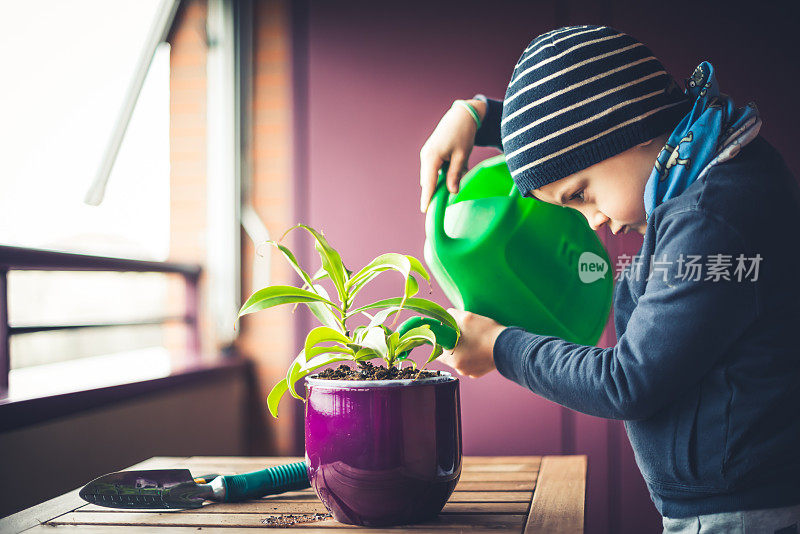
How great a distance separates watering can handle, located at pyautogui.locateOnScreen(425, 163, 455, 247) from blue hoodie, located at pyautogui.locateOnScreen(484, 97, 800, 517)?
0.23 m

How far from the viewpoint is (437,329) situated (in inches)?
34.2

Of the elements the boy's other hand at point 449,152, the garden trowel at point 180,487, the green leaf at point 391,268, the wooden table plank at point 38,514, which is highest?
the boy's other hand at point 449,152

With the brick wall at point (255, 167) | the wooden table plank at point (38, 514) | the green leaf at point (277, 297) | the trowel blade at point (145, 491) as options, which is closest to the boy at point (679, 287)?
the green leaf at point (277, 297)

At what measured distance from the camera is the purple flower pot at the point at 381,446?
0.74 meters

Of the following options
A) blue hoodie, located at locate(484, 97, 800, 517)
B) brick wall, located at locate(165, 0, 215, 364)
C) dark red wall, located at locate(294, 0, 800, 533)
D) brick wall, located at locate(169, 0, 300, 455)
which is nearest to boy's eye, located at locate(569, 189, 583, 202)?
blue hoodie, located at locate(484, 97, 800, 517)

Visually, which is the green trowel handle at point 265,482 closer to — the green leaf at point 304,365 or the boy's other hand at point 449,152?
the green leaf at point 304,365

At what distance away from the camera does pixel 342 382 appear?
75 centimetres

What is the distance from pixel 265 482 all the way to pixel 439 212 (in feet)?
1.43

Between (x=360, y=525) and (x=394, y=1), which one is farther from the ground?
(x=394, y=1)

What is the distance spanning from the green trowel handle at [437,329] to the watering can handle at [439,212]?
0.39 feet

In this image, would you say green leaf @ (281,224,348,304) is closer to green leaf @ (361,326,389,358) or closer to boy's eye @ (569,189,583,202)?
green leaf @ (361,326,389,358)

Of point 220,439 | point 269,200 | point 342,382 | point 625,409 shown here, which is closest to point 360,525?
point 342,382

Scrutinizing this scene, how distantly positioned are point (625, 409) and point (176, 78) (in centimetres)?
233

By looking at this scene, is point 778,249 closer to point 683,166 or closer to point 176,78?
point 683,166
